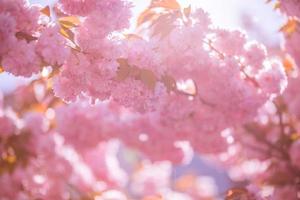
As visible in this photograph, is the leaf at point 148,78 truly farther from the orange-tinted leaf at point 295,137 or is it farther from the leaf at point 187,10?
the orange-tinted leaf at point 295,137

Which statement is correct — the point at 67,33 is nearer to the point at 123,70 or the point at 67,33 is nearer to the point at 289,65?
the point at 123,70

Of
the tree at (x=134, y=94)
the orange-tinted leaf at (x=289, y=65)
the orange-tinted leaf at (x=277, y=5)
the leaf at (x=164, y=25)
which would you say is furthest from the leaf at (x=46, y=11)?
the orange-tinted leaf at (x=289, y=65)

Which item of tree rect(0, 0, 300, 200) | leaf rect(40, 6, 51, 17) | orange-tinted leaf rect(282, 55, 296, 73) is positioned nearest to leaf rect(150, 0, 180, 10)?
tree rect(0, 0, 300, 200)

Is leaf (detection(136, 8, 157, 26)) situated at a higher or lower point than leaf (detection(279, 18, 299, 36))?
lower

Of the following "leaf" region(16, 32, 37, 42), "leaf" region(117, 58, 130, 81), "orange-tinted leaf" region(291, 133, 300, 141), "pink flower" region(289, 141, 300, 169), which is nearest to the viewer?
"leaf" region(16, 32, 37, 42)

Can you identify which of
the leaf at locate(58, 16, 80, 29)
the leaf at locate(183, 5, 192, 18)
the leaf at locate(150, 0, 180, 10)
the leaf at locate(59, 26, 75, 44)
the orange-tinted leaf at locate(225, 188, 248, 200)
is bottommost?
the orange-tinted leaf at locate(225, 188, 248, 200)

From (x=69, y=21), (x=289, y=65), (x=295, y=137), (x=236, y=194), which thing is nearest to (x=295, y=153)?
(x=295, y=137)

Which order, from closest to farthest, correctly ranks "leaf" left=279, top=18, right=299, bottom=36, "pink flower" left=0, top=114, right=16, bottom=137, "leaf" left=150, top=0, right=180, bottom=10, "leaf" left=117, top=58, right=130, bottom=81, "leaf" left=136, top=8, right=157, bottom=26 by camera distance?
"leaf" left=117, top=58, right=130, bottom=81 → "leaf" left=150, top=0, right=180, bottom=10 → "leaf" left=136, top=8, right=157, bottom=26 → "leaf" left=279, top=18, right=299, bottom=36 → "pink flower" left=0, top=114, right=16, bottom=137

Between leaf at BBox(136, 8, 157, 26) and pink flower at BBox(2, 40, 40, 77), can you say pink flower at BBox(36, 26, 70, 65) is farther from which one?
leaf at BBox(136, 8, 157, 26)
